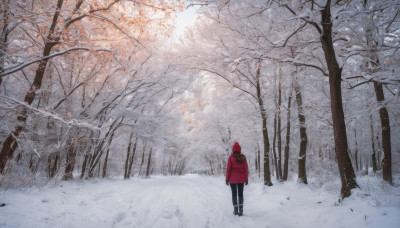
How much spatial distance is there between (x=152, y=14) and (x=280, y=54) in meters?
4.63

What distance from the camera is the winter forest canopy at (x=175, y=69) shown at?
5121mm

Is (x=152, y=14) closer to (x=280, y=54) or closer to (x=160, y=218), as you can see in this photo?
(x=280, y=54)

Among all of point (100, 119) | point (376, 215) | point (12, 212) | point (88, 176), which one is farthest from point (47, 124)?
point (376, 215)

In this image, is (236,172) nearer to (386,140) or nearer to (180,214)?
(180,214)

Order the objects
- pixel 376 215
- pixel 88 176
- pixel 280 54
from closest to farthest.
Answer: pixel 376 215 < pixel 280 54 < pixel 88 176

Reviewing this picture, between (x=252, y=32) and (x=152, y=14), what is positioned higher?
(x=152, y=14)

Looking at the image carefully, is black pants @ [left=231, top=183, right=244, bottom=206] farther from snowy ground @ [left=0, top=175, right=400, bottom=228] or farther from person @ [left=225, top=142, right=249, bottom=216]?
snowy ground @ [left=0, top=175, right=400, bottom=228]

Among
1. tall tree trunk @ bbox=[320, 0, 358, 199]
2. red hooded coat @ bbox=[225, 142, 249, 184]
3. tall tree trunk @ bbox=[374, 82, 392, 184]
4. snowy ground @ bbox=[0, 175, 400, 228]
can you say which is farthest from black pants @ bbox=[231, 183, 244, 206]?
tall tree trunk @ bbox=[374, 82, 392, 184]

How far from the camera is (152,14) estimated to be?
6.62 meters

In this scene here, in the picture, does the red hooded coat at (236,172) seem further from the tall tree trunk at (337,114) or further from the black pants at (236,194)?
the tall tree trunk at (337,114)

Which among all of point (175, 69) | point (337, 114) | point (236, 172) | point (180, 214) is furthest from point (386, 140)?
point (175, 69)

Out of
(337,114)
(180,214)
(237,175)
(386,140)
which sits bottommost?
(180,214)

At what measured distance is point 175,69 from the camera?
1203cm

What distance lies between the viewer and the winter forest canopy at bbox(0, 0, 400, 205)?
16.8 ft
